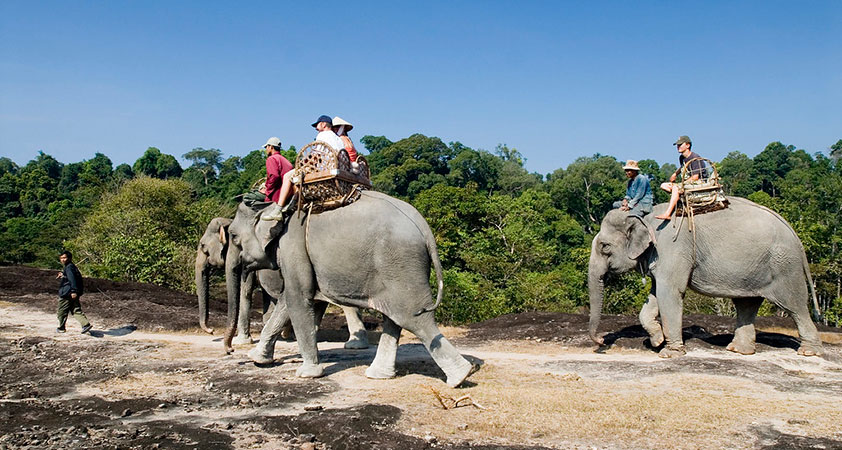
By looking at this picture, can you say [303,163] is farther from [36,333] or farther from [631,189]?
[36,333]

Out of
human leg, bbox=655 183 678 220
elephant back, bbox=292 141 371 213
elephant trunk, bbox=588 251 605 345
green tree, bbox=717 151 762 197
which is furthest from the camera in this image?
green tree, bbox=717 151 762 197

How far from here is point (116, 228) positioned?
28.6 m

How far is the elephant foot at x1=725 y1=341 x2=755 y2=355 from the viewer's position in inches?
393

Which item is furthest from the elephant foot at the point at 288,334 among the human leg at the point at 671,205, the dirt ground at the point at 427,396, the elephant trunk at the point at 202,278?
the human leg at the point at 671,205

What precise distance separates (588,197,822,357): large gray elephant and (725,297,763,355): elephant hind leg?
14 mm

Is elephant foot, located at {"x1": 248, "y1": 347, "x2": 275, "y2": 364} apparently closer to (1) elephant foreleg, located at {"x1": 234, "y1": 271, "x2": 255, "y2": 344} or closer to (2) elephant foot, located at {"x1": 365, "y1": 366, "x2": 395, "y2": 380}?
(2) elephant foot, located at {"x1": 365, "y1": 366, "x2": 395, "y2": 380}

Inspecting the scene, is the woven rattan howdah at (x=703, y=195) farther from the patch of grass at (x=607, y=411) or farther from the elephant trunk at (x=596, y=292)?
the patch of grass at (x=607, y=411)

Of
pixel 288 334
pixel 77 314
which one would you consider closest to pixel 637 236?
pixel 288 334

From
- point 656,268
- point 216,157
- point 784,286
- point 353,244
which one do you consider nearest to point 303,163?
point 353,244

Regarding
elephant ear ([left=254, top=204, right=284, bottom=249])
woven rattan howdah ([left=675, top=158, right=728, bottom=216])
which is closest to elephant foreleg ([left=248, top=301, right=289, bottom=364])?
elephant ear ([left=254, top=204, right=284, bottom=249])

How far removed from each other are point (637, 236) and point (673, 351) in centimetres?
183

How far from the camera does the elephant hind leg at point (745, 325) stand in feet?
33.1

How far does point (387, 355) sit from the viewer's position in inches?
321

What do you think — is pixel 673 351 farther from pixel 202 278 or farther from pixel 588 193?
pixel 588 193
